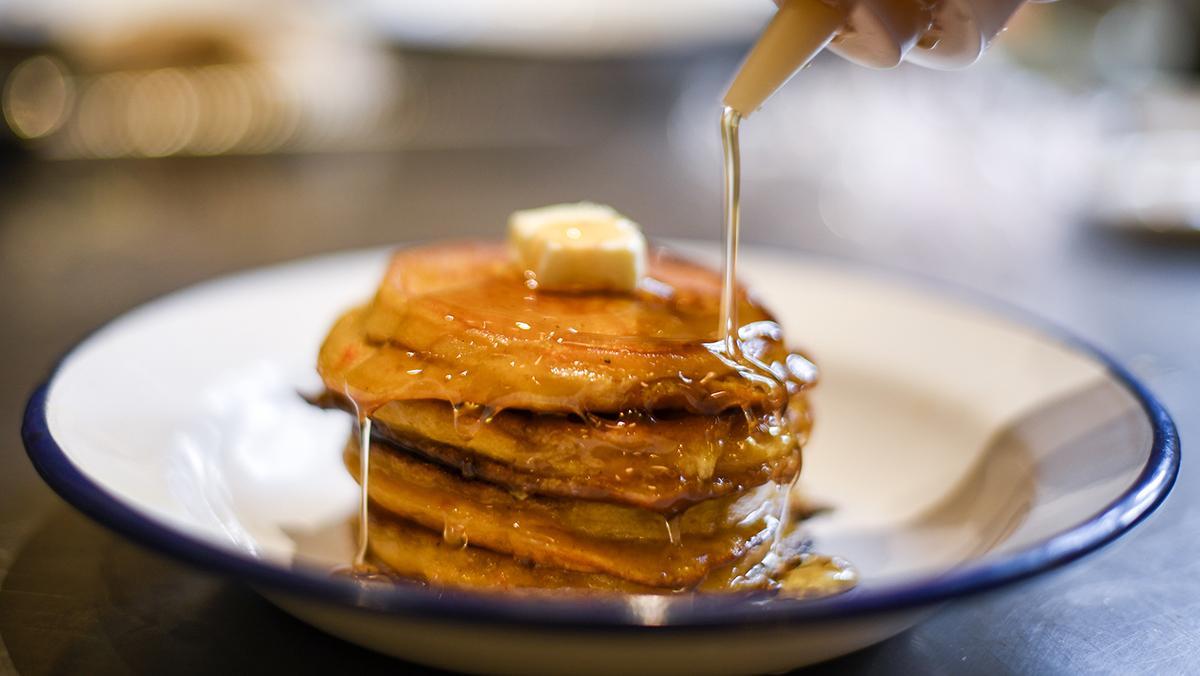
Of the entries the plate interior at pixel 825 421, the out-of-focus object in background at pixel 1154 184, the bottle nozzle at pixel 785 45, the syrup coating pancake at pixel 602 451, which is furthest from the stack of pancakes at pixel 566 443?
the out-of-focus object in background at pixel 1154 184

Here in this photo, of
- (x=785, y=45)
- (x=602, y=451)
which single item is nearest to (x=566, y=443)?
(x=602, y=451)

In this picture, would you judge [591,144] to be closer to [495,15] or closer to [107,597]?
[495,15]

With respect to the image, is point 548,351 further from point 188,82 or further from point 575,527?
point 188,82

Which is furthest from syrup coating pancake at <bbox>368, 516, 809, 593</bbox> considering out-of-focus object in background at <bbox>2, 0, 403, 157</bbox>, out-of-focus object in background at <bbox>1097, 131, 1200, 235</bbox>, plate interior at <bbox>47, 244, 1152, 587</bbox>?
out-of-focus object in background at <bbox>2, 0, 403, 157</bbox>

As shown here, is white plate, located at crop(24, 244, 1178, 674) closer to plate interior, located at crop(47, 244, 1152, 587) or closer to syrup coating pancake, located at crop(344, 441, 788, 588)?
plate interior, located at crop(47, 244, 1152, 587)

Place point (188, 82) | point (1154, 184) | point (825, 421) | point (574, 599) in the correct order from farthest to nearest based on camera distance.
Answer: point (188, 82) < point (1154, 184) < point (825, 421) < point (574, 599)

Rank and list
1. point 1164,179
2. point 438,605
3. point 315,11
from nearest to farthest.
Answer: point 438,605, point 1164,179, point 315,11

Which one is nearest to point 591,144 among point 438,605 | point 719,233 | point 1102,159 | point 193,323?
point 719,233
